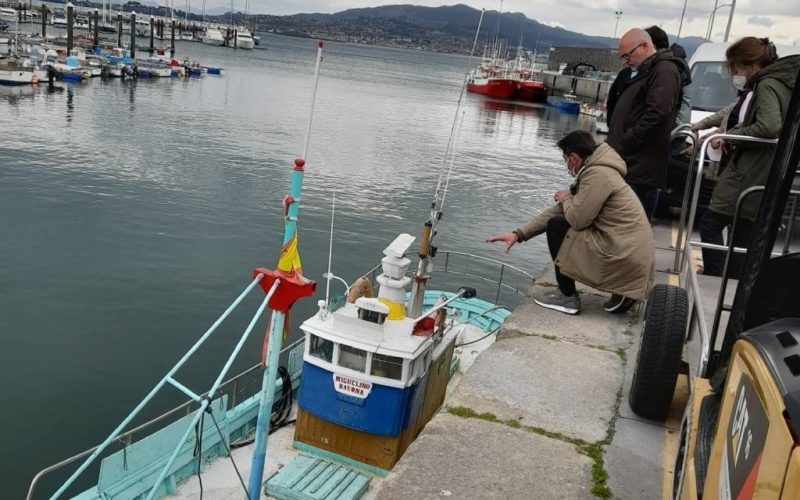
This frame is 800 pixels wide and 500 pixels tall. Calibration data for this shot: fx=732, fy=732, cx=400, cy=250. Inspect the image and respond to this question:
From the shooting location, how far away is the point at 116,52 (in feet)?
257

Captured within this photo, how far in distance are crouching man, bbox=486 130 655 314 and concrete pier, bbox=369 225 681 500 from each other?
1.56 ft

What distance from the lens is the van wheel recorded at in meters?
4.46

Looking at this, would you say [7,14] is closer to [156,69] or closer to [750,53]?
[156,69]

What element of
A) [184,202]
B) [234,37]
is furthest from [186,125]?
[234,37]

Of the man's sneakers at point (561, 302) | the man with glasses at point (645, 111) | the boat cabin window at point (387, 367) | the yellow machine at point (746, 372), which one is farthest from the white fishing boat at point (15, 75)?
the yellow machine at point (746, 372)

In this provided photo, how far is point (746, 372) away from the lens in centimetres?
201

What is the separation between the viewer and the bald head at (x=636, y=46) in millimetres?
7090

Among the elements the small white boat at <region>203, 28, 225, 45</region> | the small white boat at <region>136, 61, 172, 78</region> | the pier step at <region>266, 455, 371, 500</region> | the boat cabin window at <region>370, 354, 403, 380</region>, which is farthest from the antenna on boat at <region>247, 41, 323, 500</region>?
the small white boat at <region>203, 28, 225, 45</region>

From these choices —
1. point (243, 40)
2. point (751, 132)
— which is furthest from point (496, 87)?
point (751, 132)

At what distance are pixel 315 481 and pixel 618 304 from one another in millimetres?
4505

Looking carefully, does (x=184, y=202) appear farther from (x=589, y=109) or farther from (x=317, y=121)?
(x=589, y=109)

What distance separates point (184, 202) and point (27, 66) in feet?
119

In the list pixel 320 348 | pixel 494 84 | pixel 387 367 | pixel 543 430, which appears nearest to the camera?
pixel 543 430

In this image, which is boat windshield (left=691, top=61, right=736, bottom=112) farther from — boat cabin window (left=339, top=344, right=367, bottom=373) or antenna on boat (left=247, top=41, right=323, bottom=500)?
antenna on boat (left=247, top=41, right=323, bottom=500)
